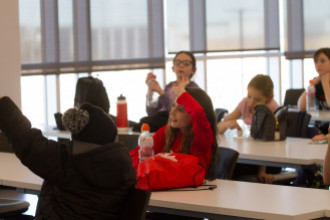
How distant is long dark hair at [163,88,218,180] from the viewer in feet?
11.2

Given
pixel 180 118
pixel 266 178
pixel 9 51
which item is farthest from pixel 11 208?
pixel 266 178

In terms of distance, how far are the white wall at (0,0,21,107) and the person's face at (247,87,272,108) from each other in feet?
6.22

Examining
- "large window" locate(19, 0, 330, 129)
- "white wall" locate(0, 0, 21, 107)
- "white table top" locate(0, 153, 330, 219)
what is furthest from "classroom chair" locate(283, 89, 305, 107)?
"white table top" locate(0, 153, 330, 219)

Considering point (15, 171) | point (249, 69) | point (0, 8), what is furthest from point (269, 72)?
point (15, 171)

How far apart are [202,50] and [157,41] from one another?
2.18ft

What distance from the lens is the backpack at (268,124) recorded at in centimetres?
446

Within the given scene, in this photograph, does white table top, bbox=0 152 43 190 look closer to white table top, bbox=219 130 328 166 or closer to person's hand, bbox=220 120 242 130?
white table top, bbox=219 130 328 166

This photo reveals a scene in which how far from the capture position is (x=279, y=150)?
404 cm

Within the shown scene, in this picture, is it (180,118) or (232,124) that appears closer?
(180,118)

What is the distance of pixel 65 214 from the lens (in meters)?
2.51

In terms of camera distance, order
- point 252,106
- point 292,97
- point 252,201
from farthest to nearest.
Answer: point 292,97 < point 252,106 < point 252,201

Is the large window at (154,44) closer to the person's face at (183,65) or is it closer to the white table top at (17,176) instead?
the person's face at (183,65)

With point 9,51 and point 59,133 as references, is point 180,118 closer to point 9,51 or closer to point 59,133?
point 9,51

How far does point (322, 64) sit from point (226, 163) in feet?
9.36
